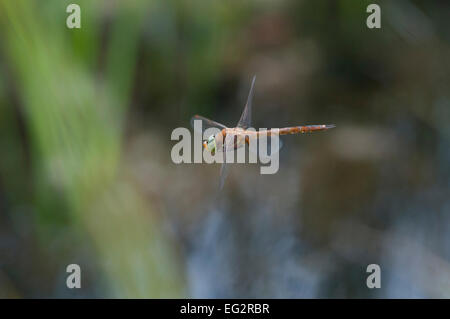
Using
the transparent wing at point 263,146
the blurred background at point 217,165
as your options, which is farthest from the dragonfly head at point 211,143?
the blurred background at point 217,165

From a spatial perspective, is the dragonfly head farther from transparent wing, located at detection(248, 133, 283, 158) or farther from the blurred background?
the blurred background

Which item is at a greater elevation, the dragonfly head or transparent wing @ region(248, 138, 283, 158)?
the dragonfly head

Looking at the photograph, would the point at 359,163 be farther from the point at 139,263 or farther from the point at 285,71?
the point at 139,263

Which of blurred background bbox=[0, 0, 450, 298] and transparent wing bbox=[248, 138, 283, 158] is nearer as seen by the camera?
transparent wing bbox=[248, 138, 283, 158]

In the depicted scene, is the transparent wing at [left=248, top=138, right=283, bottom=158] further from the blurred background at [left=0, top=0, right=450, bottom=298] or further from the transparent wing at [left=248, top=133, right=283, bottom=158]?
the blurred background at [left=0, top=0, right=450, bottom=298]

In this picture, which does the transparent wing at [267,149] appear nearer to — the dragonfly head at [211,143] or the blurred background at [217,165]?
the dragonfly head at [211,143]

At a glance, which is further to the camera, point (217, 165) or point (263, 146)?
point (217, 165)

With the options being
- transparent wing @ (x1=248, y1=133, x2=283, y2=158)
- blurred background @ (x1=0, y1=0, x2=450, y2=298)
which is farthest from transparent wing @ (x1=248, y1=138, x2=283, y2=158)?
blurred background @ (x1=0, y1=0, x2=450, y2=298)

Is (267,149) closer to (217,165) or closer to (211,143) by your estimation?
(211,143)

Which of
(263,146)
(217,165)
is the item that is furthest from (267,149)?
(217,165)
